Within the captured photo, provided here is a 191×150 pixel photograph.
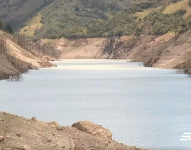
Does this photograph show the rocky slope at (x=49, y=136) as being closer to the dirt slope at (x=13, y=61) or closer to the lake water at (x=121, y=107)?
the lake water at (x=121, y=107)

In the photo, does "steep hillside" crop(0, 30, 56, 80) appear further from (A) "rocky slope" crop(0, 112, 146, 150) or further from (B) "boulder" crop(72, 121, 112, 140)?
(A) "rocky slope" crop(0, 112, 146, 150)

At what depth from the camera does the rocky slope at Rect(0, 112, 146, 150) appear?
61.7 ft

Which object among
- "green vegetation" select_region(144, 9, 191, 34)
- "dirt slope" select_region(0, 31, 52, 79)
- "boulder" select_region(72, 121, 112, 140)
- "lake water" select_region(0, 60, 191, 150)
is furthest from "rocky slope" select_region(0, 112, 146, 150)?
"green vegetation" select_region(144, 9, 191, 34)

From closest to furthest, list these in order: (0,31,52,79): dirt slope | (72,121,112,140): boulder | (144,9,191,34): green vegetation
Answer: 1. (72,121,112,140): boulder
2. (0,31,52,79): dirt slope
3. (144,9,191,34): green vegetation

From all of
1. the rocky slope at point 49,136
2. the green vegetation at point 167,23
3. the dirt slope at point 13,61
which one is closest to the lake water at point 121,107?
the rocky slope at point 49,136

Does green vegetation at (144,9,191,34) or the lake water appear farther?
green vegetation at (144,9,191,34)

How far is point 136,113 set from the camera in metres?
38.5

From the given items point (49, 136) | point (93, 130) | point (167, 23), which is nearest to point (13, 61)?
point (93, 130)

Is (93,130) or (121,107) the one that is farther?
(121,107)

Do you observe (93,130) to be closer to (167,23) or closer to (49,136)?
(49,136)

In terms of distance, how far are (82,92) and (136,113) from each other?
19837 mm

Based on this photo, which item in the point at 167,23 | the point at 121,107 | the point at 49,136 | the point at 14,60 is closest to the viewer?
the point at 49,136

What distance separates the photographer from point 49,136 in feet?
65.8

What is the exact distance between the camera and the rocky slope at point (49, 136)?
18795 millimetres
